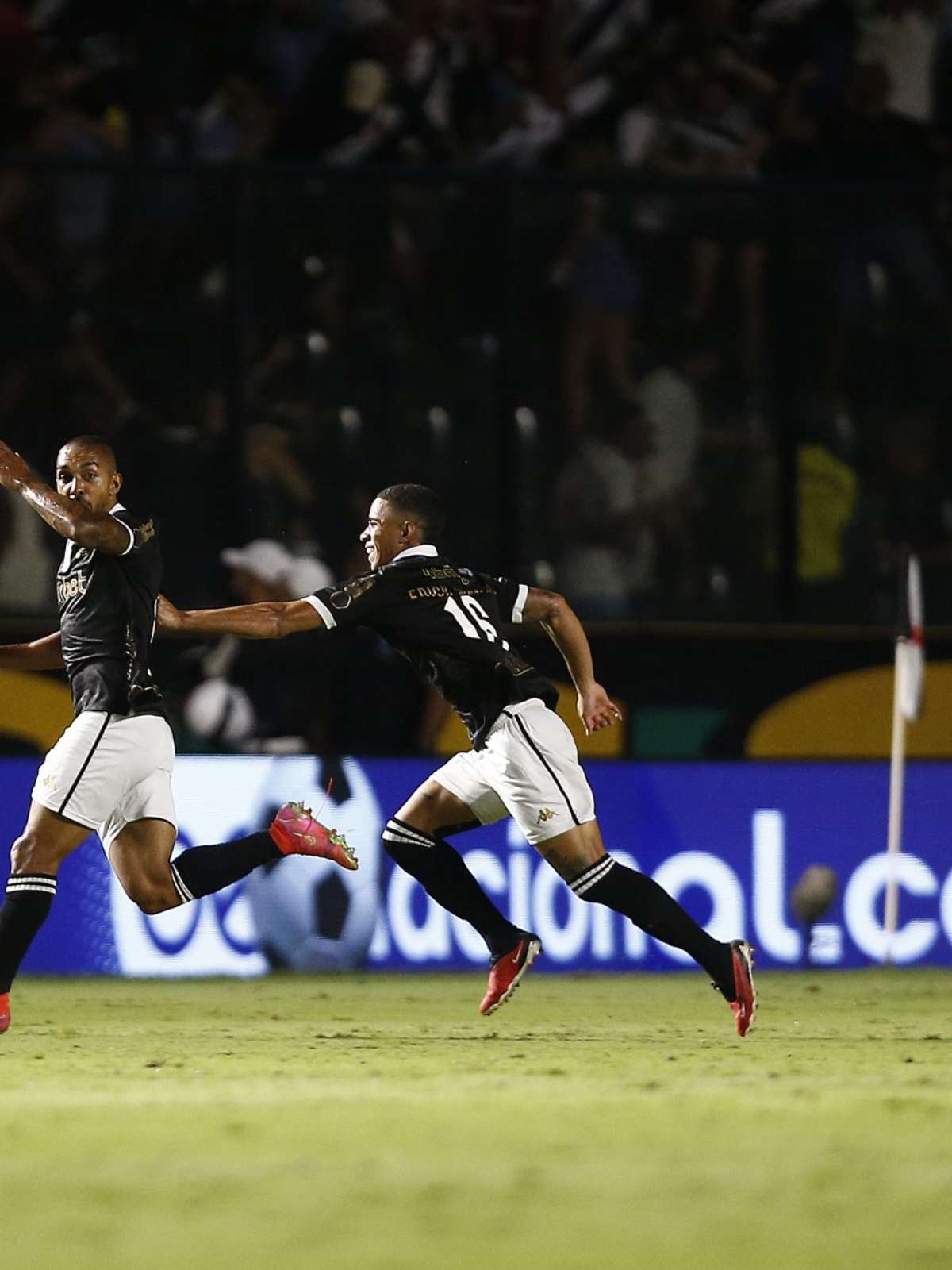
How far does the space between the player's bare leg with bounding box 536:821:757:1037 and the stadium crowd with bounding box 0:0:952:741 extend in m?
4.87

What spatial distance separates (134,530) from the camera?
7863 millimetres

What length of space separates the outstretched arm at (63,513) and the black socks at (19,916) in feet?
3.62

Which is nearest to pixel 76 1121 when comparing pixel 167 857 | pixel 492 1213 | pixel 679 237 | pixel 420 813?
pixel 492 1213

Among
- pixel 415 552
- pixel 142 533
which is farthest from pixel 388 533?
pixel 142 533

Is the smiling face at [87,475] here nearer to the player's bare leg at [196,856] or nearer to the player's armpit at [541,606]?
the player's bare leg at [196,856]

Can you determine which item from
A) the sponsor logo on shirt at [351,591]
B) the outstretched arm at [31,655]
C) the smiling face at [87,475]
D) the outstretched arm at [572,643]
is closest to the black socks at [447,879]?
the outstretched arm at [572,643]

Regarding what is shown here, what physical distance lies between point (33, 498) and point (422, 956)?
392cm

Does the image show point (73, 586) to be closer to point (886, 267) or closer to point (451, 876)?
point (451, 876)

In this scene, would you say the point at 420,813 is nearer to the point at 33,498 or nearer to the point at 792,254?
the point at 33,498

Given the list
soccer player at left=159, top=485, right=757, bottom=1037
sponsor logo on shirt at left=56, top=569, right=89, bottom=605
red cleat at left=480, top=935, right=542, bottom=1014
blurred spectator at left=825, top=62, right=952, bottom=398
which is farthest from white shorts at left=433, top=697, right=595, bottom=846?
blurred spectator at left=825, top=62, right=952, bottom=398

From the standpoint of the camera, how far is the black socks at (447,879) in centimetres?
844

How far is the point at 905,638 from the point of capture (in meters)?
11.4

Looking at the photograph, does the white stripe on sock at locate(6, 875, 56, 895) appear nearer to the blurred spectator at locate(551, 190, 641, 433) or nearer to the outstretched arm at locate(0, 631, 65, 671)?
the outstretched arm at locate(0, 631, 65, 671)

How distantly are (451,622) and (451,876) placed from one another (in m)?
0.91
